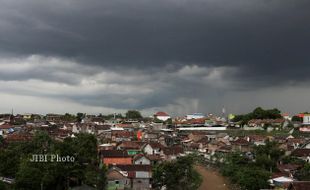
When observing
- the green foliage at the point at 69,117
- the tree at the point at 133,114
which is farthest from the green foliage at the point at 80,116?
the tree at the point at 133,114

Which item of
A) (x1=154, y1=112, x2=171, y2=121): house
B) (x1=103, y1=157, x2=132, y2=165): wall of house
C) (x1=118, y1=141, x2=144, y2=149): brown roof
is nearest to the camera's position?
(x1=103, y1=157, x2=132, y2=165): wall of house

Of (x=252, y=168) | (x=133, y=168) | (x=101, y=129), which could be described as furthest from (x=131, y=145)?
(x=101, y=129)

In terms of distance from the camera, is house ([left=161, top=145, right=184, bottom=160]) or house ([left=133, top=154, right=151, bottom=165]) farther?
house ([left=161, top=145, right=184, bottom=160])

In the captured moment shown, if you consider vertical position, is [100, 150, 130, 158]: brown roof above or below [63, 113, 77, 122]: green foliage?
below

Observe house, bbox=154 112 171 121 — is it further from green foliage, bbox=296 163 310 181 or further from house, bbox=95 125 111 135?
green foliage, bbox=296 163 310 181

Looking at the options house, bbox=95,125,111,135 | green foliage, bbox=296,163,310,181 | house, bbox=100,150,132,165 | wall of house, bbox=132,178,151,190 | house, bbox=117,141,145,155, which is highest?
house, bbox=95,125,111,135

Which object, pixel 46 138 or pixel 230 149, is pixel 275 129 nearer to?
pixel 230 149

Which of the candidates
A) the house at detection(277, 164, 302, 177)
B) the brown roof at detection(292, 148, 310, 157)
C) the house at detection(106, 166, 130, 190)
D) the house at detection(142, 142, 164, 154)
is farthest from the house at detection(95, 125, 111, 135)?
the house at detection(106, 166, 130, 190)

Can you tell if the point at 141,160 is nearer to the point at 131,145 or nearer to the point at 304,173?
the point at 131,145

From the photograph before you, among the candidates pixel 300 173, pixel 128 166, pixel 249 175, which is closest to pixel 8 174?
pixel 128 166
